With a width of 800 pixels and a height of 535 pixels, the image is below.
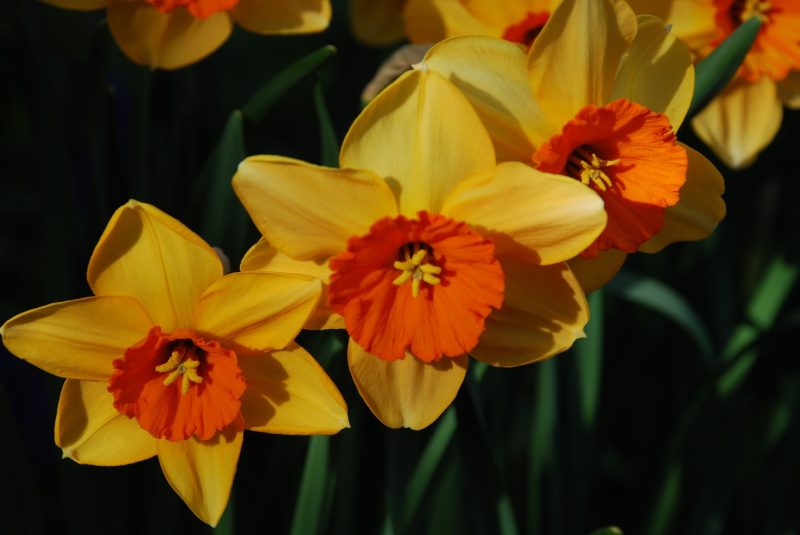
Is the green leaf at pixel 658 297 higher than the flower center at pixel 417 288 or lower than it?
lower

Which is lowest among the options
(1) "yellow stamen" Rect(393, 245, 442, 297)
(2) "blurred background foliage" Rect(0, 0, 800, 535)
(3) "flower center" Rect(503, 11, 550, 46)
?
(2) "blurred background foliage" Rect(0, 0, 800, 535)

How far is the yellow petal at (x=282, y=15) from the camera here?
136 centimetres

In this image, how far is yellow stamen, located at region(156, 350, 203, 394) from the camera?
3.46 ft

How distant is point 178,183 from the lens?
1.40 m

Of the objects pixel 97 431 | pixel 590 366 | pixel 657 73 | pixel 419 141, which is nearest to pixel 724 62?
pixel 657 73

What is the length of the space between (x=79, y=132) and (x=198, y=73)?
0.29 metres

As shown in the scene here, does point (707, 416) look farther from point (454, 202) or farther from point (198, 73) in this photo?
point (198, 73)

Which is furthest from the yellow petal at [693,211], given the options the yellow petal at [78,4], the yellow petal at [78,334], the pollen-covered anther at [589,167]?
the yellow petal at [78,4]

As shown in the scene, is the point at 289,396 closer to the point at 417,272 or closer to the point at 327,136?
the point at 417,272

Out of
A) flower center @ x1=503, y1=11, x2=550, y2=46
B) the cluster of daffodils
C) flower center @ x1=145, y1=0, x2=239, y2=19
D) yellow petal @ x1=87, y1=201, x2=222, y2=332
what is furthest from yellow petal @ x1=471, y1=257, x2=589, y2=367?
flower center @ x1=145, y1=0, x2=239, y2=19

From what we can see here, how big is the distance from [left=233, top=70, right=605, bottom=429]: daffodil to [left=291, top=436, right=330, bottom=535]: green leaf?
22 centimetres

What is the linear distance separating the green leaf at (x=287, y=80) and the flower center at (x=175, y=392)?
0.35 meters

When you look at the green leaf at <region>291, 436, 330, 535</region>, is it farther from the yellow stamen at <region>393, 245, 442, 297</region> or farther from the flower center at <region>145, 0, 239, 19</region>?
the flower center at <region>145, 0, 239, 19</region>

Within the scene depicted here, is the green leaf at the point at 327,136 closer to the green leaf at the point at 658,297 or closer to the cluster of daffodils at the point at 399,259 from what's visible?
the cluster of daffodils at the point at 399,259
